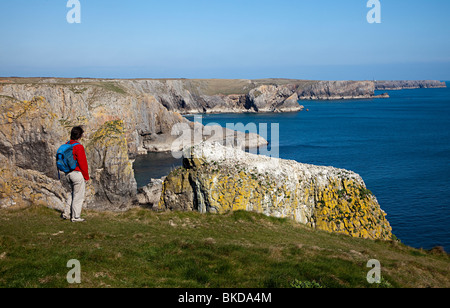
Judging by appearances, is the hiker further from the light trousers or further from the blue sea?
the blue sea

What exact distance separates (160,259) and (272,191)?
13214 mm

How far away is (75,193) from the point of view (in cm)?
1359

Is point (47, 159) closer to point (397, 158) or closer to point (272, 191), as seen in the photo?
point (272, 191)

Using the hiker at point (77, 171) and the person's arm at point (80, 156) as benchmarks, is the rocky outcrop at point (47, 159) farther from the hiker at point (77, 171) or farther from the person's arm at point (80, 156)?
the person's arm at point (80, 156)

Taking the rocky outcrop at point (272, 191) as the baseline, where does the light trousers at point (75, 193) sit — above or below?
above

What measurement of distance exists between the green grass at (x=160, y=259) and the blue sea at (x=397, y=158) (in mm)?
28323

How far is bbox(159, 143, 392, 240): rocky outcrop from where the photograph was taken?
23.0 meters

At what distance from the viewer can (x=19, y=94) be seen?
8825 centimetres

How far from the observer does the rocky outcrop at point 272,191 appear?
22969mm

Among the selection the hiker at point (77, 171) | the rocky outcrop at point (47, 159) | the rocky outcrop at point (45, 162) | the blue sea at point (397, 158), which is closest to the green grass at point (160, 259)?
the hiker at point (77, 171)

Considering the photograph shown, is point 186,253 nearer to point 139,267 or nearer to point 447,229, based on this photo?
point 139,267

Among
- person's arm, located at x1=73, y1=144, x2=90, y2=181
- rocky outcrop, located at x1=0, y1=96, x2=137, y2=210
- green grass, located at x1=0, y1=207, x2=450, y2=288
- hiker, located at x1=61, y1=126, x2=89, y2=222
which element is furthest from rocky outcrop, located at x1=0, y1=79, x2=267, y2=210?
person's arm, located at x1=73, y1=144, x2=90, y2=181
